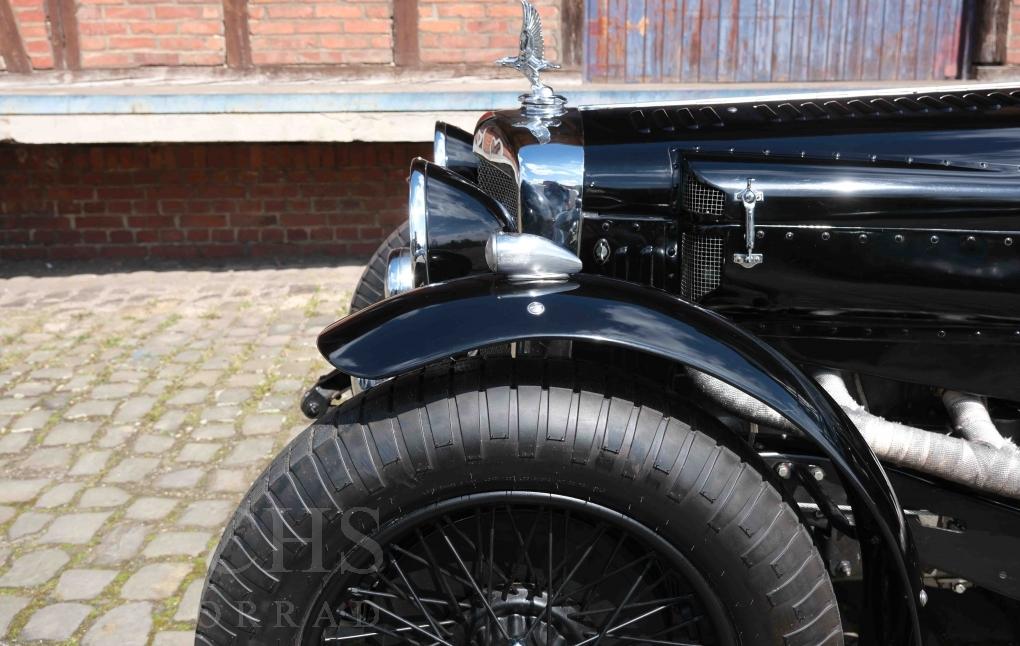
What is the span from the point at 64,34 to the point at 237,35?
1059 millimetres

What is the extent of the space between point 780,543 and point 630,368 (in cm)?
58

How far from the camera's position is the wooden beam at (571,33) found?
19.1ft

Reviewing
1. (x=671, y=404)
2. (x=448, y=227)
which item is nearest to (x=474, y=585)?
(x=671, y=404)

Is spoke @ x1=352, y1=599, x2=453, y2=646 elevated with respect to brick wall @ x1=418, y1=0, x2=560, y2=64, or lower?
lower

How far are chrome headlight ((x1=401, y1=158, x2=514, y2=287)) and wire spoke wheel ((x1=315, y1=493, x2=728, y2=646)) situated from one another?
633 mm

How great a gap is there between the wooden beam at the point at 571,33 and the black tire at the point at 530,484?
4.52 m

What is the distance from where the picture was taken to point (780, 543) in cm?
169

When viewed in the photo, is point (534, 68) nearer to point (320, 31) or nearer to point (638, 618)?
point (638, 618)

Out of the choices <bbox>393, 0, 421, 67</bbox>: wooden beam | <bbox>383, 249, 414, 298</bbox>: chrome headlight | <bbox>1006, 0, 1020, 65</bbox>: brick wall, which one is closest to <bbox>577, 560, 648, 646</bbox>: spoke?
<bbox>383, 249, 414, 298</bbox>: chrome headlight

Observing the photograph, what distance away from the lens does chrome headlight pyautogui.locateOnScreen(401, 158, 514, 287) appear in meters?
2.16

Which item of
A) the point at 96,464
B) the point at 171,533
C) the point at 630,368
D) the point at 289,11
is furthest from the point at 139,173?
the point at 630,368

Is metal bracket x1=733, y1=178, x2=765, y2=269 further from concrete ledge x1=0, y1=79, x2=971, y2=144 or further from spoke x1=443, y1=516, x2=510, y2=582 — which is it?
concrete ledge x1=0, y1=79, x2=971, y2=144

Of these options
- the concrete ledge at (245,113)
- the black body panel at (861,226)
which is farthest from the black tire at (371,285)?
the concrete ledge at (245,113)

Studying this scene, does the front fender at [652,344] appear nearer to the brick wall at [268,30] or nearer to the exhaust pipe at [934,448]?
the exhaust pipe at [934,448]
